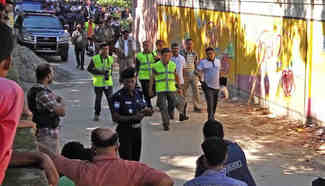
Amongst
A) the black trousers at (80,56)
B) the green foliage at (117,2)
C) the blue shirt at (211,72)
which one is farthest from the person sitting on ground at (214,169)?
the green foliage at (117,2)

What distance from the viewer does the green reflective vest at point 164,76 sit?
11891 mm

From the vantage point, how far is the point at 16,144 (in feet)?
12.0

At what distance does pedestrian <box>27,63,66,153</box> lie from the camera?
263 inches

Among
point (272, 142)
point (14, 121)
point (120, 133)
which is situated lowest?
point (272, 142)

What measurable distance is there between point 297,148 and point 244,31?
5.92 meters

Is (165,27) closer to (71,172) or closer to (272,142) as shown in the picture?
(272,142)

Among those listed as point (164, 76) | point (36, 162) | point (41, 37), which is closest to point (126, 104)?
point (164, 76)

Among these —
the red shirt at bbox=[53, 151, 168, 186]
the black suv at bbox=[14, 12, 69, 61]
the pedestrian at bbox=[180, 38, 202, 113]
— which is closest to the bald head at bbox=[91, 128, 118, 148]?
the red shirt at bbox=[53, 151, 168, 186]

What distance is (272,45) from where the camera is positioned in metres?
14.1

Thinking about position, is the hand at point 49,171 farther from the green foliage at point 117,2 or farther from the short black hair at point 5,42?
the green foliage at point 117,2

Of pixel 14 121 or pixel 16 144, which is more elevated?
pixel 14 121

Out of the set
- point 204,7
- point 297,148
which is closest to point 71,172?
point 297,148

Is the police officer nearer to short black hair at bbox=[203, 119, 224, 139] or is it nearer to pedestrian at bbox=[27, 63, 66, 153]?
pedestrian at bbox=[27, 63, 66, 153]

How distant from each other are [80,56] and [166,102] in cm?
1152
